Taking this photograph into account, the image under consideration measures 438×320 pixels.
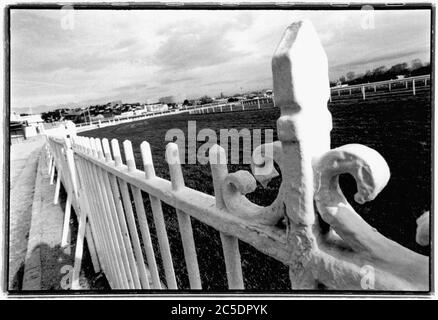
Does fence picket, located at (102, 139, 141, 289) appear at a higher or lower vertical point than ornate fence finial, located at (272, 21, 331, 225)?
lower

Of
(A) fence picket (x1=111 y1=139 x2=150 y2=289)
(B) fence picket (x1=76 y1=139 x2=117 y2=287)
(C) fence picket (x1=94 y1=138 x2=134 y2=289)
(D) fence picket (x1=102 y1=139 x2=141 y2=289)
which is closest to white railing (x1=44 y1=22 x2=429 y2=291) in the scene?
(A) fence picket (x1=111 y1=139 x2=150 y2=289)

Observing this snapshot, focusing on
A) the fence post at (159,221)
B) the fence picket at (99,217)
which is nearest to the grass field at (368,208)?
the fence picket at (99,217)

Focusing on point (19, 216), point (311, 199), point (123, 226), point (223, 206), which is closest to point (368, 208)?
point (123, 226)

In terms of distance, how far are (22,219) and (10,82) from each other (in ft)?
11.7

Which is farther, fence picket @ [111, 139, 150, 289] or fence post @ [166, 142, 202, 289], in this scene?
fence picket @ [111, 139, 150, 289]

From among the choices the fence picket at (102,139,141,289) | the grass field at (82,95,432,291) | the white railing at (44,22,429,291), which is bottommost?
the grass field at (82,95,432,291)

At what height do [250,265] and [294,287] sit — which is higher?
[294,287]

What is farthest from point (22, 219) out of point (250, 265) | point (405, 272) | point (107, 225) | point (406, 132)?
point (406, 132)

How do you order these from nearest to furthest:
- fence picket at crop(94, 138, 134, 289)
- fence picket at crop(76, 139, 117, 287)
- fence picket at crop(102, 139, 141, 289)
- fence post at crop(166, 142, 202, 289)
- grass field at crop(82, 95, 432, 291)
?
1. fence post at crop(166, 142, 202, 289)
2. fence picket at crop(102, 139, 141, 289)
3. fence picket at crop(94, 138, 134, 289)
4. fence picket at crop(76, 139, 117, 287)
5. grass field at crop(82, 95, 432, 291)

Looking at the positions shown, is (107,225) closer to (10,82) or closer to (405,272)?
(10,82)

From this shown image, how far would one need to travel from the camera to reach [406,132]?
413 centimetres

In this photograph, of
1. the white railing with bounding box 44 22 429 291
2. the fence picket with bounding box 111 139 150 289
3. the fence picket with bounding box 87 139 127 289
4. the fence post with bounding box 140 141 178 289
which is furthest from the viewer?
the fence picket with bounding box 87 139 127 289

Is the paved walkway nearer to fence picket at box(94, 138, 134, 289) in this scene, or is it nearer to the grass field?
fence picket at box(94, 138, 134, 289)

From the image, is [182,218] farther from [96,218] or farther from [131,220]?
[96,218]
